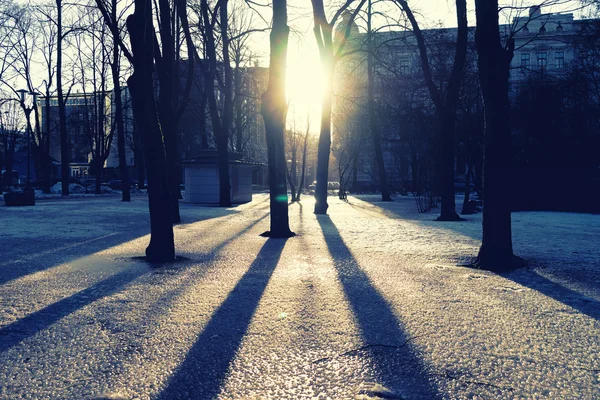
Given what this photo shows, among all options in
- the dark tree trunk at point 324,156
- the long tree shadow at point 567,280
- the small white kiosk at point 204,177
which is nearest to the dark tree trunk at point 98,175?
the small white kiosk at point 204,177

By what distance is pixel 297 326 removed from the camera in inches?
144

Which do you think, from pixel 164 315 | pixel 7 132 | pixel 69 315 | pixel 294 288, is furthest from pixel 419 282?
pixel 7 132

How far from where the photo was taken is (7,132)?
45.7 m

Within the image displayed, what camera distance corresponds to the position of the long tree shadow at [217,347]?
8.45 feet

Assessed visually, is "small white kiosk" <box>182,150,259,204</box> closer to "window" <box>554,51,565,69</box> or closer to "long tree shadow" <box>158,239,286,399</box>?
"long tree shadow" <box>158,239,286,399</box>

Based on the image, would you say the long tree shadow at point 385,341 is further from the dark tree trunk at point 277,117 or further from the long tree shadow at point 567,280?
the dark tree trunk at point 277,117

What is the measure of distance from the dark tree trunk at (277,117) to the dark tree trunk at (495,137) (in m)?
4.47

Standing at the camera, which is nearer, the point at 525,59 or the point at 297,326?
the point at 297,326

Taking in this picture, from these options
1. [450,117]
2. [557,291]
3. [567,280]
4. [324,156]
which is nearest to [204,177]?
[324,156]

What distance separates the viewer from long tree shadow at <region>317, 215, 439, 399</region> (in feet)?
8.59

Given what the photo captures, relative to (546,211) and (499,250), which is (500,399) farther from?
(546,211)

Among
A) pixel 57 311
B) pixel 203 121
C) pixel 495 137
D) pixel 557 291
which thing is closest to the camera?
pixel 57 311

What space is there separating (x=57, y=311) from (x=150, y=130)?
125 inches

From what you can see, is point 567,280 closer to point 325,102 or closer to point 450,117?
point 450,117
